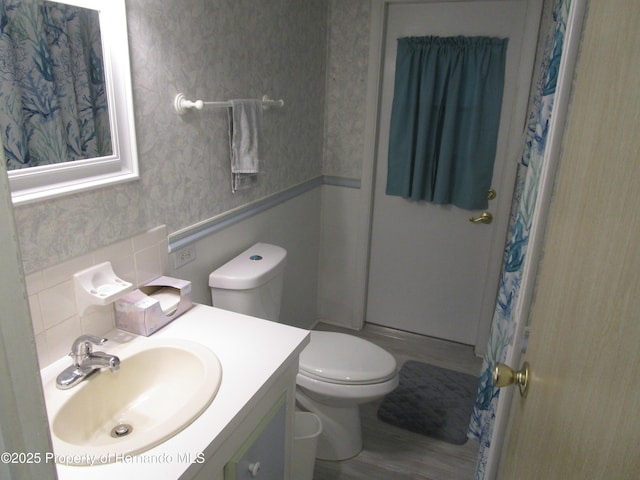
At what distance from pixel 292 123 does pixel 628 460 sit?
2.07 m

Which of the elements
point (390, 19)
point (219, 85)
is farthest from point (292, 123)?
point (390, 19)

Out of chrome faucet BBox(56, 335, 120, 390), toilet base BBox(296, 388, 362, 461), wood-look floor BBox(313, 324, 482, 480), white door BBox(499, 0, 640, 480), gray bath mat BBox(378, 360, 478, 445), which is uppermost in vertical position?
white door BBox(499, 0, 640, 480)

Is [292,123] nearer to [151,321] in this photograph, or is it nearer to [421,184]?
[421,184]

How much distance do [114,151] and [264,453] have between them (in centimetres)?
93

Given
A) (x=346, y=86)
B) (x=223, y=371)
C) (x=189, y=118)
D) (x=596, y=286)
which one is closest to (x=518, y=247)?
(x=596, y=286)

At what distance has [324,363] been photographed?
1.88 metres

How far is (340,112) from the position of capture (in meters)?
2.69

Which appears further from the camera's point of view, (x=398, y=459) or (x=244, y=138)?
(x=398, y=459)

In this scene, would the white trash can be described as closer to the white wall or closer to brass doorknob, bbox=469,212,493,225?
the white wall

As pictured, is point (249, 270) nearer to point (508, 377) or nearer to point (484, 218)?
point (508, 377)

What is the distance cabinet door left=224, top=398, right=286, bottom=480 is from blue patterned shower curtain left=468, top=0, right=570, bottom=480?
639 mm

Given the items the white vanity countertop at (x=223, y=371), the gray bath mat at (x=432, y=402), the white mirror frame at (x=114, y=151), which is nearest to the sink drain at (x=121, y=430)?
the white vanity countertop at (x=223, y=371)

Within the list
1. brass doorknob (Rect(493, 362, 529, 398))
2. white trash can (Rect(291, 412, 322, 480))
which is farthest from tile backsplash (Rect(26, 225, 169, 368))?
brass doorknob (Rect(493, 362, 529, 398))

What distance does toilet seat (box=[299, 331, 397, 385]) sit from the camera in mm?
1828
